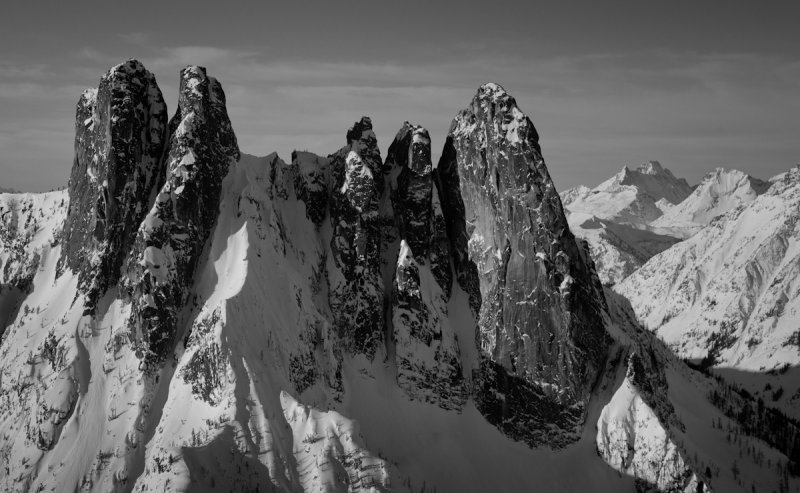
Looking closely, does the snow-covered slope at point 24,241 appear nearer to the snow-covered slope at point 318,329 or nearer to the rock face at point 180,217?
the snow-covered slope at point 318,329

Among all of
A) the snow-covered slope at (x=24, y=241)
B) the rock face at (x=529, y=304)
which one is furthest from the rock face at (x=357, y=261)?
the snow-covered slope at (x=24, y=241)

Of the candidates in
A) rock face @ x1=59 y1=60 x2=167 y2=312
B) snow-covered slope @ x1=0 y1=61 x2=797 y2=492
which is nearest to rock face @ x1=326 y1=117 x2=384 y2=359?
snow-covered slope @ x1=0 y1=61 x2=797 y2=492

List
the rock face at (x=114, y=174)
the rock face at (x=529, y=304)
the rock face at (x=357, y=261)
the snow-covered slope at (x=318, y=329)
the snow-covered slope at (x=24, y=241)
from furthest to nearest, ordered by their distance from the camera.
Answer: the snow-covered slope at (x=24, y=241) → the rock face at (x=357, y=261) → the rock face at (x=529, y=304) → the rock face at (x=114, y=174) → the snow-covered slope at (x=318, y=329)

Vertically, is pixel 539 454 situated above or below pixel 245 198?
below

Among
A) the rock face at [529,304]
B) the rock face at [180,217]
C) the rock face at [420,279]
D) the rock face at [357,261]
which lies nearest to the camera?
the rock face at [180,217]

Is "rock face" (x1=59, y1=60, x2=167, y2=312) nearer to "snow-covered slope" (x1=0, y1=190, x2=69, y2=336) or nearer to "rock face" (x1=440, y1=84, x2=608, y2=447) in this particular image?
"snow-covered slope" (x1=0, y1=190, x2=69, y2=336)

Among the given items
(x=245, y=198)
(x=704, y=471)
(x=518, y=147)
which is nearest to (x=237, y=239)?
(x=245, y=198)

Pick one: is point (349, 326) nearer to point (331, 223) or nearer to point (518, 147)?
point (331, 223)
